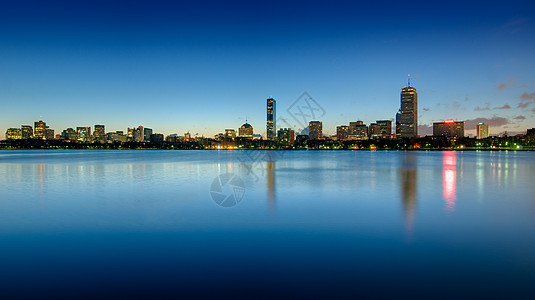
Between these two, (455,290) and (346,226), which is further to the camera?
(346,226)

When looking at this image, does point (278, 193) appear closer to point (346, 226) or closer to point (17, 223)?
point (346, 226)

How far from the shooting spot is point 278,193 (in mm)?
17906

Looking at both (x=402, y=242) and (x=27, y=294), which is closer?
(x=27, y=294)

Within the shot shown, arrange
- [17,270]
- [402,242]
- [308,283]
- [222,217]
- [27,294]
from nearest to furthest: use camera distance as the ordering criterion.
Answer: [27,294], [308,283], [17,270], [402,242], [222,217]

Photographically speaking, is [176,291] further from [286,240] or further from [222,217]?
[222,217]

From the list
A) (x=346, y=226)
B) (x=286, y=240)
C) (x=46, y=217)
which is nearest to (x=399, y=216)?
(x=346, y=226)

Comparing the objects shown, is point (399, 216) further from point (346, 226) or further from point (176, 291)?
point (176, 291)

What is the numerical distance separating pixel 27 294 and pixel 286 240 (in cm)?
583

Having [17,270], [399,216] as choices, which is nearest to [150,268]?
[17,270]

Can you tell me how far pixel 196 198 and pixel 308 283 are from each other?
37.3ft

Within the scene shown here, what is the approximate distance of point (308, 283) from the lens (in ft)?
19.5

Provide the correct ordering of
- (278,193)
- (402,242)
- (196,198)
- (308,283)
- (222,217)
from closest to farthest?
(308,283) < (402,242) < (222,217) < (196,198) < (278,193)

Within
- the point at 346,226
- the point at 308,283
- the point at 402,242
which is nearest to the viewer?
the point at 308,283

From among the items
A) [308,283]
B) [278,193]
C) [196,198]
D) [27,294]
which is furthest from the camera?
[278,193]
